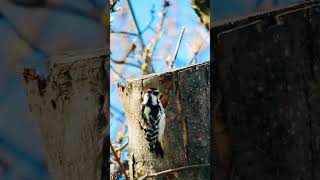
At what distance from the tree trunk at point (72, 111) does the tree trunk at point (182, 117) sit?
107cm

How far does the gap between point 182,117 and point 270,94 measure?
1.00 metres

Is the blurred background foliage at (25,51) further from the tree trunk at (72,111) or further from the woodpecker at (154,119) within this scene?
the woodpecker at (154,119)

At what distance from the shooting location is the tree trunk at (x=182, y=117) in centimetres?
258

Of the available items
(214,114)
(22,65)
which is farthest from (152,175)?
(22,65)

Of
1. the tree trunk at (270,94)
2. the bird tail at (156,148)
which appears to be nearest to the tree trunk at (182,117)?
the bird tail at (156,148)

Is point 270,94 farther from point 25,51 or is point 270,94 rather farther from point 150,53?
point 150,53

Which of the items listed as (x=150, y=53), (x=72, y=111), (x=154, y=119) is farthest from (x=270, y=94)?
(x=150, y=53)

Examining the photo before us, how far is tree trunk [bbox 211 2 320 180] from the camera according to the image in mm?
1673

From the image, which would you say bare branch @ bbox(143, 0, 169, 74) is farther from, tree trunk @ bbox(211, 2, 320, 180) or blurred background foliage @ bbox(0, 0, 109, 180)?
blurred background foliage @ bbox(0, 0, 109, 180)

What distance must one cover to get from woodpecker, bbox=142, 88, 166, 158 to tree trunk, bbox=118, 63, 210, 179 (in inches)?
1.0

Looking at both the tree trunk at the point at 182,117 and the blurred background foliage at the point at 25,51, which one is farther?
the tree trunk at the point at 182,117

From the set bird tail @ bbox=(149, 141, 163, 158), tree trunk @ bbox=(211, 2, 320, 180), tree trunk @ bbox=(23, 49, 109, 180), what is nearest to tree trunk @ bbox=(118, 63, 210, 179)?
bird tail @ bbox=(149, 141, 163, 158)

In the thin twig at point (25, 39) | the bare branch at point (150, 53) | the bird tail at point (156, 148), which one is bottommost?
the bird tail at point (156, 148)

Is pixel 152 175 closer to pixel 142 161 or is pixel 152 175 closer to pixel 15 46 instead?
pixel 142 161
